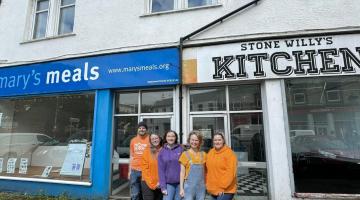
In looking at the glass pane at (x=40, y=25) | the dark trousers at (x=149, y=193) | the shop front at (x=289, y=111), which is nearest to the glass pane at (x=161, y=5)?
the shop front at (x=289, y=111)

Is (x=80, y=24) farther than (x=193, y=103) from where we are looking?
Yes

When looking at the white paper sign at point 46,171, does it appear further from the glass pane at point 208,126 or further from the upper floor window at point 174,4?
the upper floor window at point 174,4

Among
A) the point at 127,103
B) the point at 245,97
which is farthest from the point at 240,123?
the point at 127,103

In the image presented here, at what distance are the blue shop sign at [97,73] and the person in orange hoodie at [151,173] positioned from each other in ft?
7.31

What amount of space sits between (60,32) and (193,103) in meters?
5.26

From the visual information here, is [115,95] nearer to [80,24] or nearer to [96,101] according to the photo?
[96,101]

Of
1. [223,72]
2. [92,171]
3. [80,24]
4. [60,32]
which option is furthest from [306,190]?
[60,32]

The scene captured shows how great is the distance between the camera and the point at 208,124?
6.70 m

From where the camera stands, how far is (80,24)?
8.06m

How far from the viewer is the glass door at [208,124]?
21.6 ft

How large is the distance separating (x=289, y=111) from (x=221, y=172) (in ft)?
9.99

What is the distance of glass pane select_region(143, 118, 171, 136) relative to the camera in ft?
22.6

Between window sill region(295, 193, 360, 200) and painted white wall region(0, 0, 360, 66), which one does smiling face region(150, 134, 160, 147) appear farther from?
window sill region(295, 193, 360, 200)

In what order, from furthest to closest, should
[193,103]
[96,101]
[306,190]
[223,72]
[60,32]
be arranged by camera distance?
[60,32] < [96,101] < [193,103] < [223,72] < [306,190]
